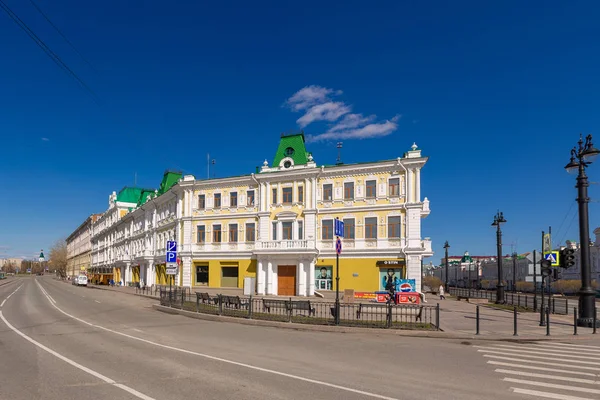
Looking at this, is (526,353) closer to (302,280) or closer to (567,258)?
(567,258)

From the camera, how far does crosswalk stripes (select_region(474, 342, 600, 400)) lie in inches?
309

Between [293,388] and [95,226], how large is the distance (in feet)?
355

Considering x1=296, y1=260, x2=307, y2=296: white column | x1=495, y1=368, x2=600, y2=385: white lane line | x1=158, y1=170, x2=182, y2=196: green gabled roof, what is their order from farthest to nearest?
x1=158, y1=170, x2=182, y2=196: green gabled roof < x1=296, y1=260, x2=307, y2=296: white column < x1=495, y1=368, x2=600, y2=385: white lane line

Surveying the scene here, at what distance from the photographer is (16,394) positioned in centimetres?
743

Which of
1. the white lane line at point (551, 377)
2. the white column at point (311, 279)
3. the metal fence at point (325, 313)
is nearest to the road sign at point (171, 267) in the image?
the metal fence at point (325, 313)

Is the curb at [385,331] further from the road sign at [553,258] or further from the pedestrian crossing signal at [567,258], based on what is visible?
the road sign at [553,258]

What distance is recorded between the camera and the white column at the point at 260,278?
128 ft

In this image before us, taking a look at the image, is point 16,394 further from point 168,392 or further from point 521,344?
point 521,344

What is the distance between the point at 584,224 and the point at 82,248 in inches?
5102

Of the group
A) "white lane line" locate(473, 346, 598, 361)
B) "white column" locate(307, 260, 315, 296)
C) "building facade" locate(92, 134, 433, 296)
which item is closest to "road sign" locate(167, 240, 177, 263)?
"building facade" locate(92, 134, 433, 296)

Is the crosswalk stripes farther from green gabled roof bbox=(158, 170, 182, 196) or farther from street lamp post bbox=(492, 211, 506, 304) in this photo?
green gabled roof bbox=(158, 170, 182, 196)

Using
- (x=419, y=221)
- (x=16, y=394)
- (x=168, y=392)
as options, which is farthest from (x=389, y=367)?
(x=419, y=221)

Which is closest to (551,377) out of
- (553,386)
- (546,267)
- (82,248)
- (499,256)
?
(553,386)

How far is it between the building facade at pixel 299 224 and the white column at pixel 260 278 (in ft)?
0.31
